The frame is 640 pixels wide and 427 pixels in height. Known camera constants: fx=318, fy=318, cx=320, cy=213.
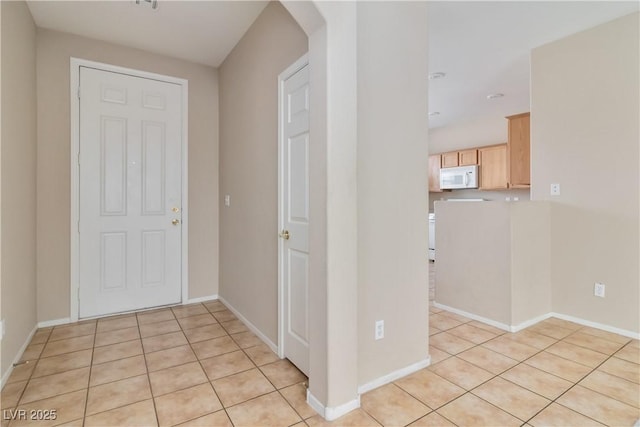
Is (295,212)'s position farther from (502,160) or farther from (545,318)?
(502,160)

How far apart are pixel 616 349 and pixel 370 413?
213 centimetres

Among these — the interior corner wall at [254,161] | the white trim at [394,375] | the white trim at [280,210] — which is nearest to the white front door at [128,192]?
the interior corner wall at [254,161]

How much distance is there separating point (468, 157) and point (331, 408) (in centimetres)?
548

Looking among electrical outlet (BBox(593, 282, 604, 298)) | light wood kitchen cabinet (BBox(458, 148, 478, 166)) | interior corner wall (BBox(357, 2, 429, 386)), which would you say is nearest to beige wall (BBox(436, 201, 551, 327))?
electrical outlet (BBox(593, 282, 604, 298))

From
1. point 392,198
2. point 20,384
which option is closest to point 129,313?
point 20,384

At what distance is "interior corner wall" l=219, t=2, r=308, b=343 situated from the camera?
95.5 inches

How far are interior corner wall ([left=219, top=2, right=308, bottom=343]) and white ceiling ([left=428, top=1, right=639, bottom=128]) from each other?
1338 millimetres

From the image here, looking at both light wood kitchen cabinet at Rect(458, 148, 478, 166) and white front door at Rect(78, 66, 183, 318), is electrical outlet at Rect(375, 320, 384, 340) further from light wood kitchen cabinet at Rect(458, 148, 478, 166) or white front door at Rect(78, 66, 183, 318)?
light wood kitchen cabinet at Rect(458, 148, 478, 166)

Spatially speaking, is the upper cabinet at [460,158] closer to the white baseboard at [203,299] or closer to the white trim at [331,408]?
the white baseboard at [203,299]

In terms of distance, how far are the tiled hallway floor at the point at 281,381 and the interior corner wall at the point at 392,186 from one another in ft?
0.89

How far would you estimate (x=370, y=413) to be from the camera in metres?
1.68

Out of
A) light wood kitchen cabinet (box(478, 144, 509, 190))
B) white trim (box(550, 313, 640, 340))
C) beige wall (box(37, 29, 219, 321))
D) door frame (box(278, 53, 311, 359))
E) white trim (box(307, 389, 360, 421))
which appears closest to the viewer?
white trim (box(307, 389, 360, 421))

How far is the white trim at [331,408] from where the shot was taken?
1.63 meters

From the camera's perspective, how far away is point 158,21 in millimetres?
2781
